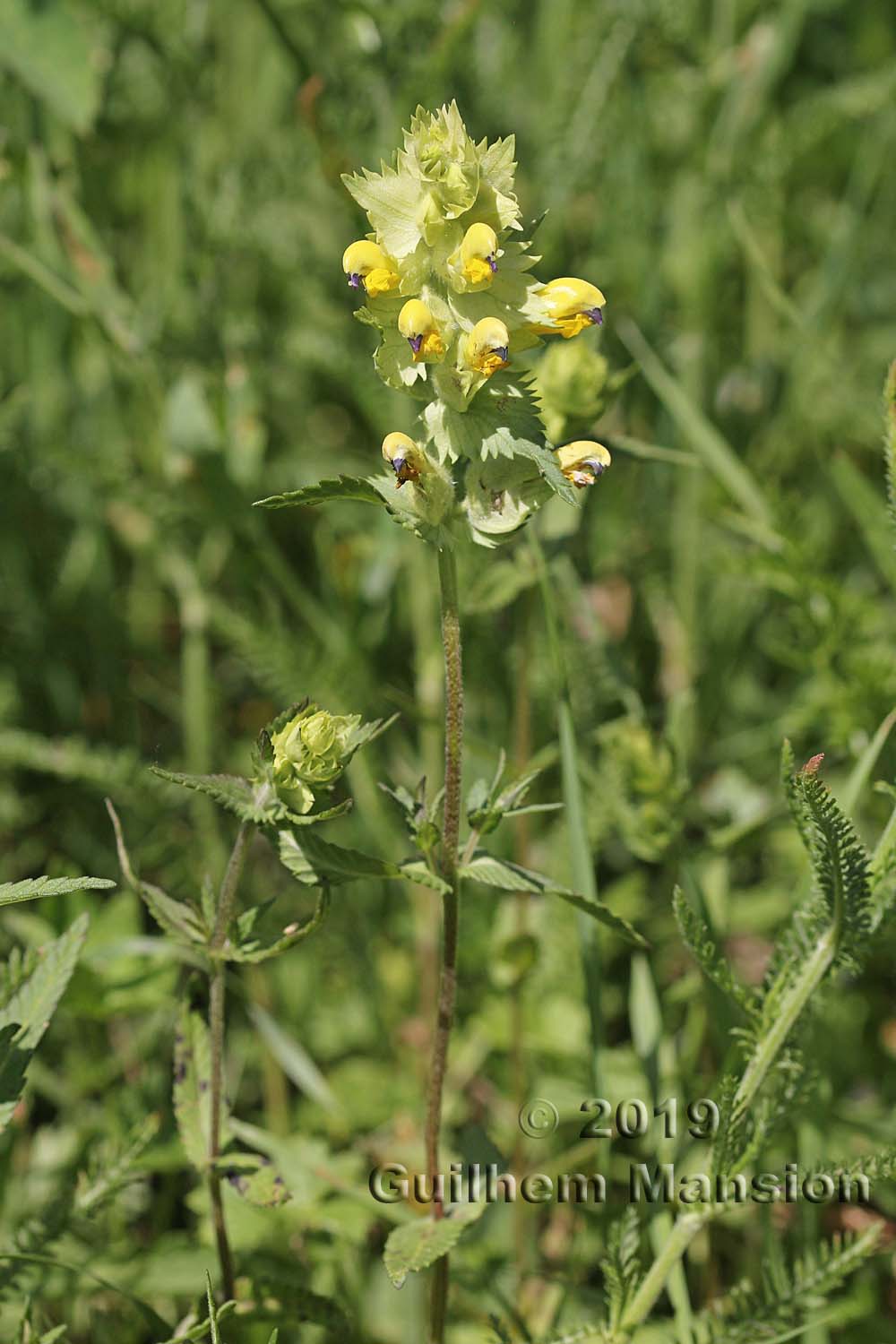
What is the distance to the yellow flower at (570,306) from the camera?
104 centimetres

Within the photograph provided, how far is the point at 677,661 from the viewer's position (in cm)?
230

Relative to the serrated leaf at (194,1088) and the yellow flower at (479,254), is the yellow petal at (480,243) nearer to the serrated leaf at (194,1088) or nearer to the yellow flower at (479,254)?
the yellow flower at (479,254)

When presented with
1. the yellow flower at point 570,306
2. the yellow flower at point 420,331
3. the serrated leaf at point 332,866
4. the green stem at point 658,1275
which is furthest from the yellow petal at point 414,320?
the green stem at point 658,1275

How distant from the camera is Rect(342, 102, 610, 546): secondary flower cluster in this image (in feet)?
3.28

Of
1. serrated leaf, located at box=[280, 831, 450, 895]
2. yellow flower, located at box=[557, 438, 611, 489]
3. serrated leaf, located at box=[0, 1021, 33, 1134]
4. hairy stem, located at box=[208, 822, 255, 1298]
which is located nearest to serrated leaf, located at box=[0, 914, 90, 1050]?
serrated leaf, located at box=[0, 1021, 33, 1134]

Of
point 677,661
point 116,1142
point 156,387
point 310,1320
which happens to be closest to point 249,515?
point 156,387

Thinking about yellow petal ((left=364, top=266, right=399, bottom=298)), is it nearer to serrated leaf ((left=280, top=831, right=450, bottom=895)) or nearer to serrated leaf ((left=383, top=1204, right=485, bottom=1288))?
serrated leaf ((left=280, top=831, right=450, bottom=895))

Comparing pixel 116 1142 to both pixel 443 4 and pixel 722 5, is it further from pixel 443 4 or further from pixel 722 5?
pixel 722 5

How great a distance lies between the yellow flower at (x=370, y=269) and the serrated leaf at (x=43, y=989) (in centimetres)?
67

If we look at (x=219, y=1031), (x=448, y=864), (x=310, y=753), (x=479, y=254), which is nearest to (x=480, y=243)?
(x=479, y=254)

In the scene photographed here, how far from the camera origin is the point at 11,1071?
1.13 metres

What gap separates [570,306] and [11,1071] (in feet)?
2.86

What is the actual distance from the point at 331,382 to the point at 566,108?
2.46 ft

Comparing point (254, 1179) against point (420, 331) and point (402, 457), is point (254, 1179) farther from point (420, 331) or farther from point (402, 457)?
point (420, 331)
